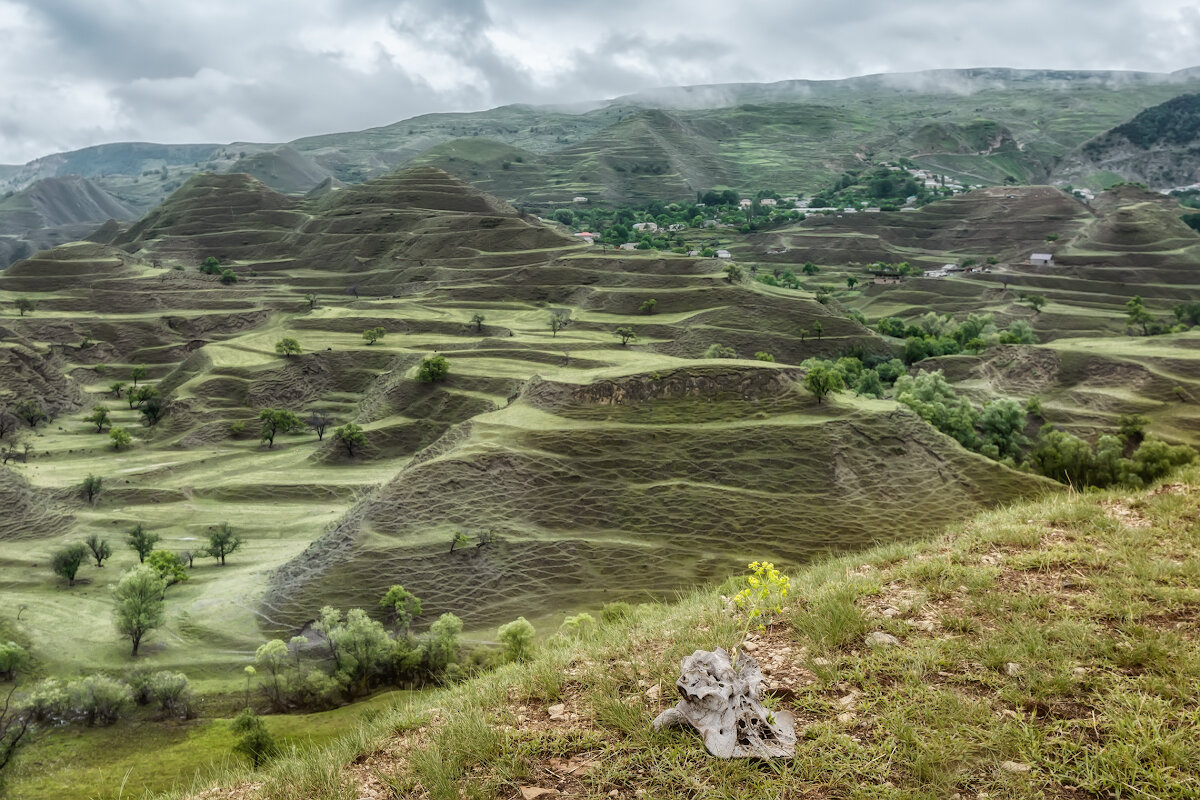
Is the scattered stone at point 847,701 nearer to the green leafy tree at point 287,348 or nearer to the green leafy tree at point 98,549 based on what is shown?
the green leafy tree at point 98,549

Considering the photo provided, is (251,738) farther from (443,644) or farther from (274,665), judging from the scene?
(443,644)

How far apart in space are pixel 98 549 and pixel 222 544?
8.02 m

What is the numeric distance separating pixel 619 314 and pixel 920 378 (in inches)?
1527

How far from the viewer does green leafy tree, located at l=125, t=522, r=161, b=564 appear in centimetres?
4581

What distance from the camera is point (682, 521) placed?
4238 centimetres

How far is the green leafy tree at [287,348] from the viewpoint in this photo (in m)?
77.9

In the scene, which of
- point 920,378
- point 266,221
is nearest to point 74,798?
point 920,378

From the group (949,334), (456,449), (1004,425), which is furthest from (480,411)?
(949,334)

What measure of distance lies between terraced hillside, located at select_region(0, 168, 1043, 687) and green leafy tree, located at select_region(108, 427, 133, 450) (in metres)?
0.74

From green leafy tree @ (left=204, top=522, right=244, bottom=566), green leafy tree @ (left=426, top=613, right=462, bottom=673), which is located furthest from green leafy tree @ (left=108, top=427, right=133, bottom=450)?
green leafy tree @ (left=426, top=613, right=462, bottom=673)

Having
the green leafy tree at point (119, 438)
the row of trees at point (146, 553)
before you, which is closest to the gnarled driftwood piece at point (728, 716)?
the row of trees at point (146, 553)

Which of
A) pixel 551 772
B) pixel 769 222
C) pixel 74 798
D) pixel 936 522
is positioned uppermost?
pixel 769 222

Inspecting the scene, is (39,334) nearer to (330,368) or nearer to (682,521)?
(330,368)

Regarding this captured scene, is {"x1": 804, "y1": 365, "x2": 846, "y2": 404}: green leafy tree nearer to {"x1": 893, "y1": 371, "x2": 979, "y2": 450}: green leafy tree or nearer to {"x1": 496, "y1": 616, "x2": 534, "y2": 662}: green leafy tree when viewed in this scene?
{"x1": 893, "y1": 371, "x2": 979, "y2": 450}: green leafy tree
